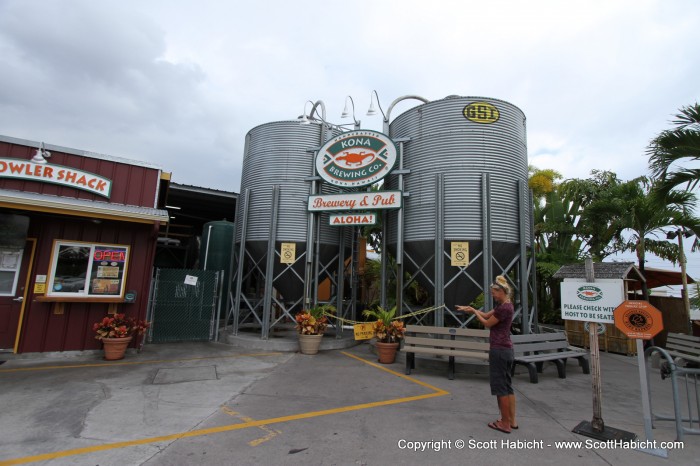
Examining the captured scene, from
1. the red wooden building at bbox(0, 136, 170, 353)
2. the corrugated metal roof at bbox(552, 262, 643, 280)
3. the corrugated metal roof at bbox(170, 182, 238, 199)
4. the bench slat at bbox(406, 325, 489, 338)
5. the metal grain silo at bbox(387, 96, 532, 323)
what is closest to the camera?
the bench slat at bbox(406, 325, 489, 338)

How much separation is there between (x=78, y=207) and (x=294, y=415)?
6.20 meters

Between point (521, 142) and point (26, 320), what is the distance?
41.3 feet

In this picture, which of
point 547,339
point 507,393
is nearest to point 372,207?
point 547,339

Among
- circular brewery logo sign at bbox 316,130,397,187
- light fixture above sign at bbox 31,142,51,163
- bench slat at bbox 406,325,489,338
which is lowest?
bench slat at bbox 406,325,489,338

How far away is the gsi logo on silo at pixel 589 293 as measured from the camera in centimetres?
477

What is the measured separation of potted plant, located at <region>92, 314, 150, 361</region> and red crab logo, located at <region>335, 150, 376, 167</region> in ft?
22.1

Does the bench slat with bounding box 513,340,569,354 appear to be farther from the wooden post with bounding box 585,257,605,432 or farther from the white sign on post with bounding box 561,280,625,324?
the wooden post with bounding box 585,257,605,432

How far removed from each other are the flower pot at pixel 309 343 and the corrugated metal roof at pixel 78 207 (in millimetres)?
4410

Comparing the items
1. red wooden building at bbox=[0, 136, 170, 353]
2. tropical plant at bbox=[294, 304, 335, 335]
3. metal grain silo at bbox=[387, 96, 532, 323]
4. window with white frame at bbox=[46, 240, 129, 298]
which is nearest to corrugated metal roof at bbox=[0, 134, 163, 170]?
red wooden building at bbox=[0, 136, 170, 353]

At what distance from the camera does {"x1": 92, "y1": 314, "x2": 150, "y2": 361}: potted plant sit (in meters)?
7.65

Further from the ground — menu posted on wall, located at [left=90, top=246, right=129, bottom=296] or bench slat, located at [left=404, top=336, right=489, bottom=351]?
menu posted on wall, located at [left=90, top=246, right=129, bottom=296]

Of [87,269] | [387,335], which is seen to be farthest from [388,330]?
[87,269]

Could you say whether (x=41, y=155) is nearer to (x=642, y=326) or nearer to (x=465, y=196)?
(x=465, y=196)

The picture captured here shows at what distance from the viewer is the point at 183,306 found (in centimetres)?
1025
